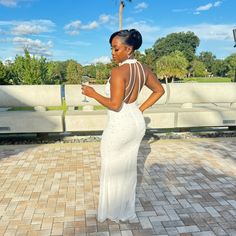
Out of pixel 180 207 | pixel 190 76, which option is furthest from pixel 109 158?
pixel 190 76

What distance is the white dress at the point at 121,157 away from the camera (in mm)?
2559

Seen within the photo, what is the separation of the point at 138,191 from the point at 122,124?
4.95ft

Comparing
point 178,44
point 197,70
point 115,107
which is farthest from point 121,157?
point 178,44

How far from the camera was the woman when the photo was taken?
2.41m

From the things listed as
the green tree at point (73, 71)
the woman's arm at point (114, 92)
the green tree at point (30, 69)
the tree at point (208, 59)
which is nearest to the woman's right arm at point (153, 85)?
the woman's arm at point (114, 92)

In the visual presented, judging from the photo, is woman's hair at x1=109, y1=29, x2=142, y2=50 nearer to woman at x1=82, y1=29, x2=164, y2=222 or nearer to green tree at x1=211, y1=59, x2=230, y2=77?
woman at x1=82, y1=29, x2=164, y2=222

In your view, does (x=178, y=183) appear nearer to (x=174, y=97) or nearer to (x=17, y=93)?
(x=174, y=97)

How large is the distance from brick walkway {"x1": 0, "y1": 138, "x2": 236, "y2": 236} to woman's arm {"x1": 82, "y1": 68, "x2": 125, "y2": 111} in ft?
4.28

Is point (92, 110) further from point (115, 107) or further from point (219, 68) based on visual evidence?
point (219, 68)

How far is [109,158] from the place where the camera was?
2.70m

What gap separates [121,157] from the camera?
2.71 meters

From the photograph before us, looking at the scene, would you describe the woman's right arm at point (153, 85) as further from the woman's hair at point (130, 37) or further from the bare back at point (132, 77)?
the woman's hair at point (130, 37)

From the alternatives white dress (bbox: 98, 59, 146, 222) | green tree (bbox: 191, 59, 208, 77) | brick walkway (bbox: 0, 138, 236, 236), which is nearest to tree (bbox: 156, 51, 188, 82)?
green tree (bbox: 191, 59, 208, 77)

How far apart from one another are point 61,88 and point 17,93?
1041mm
